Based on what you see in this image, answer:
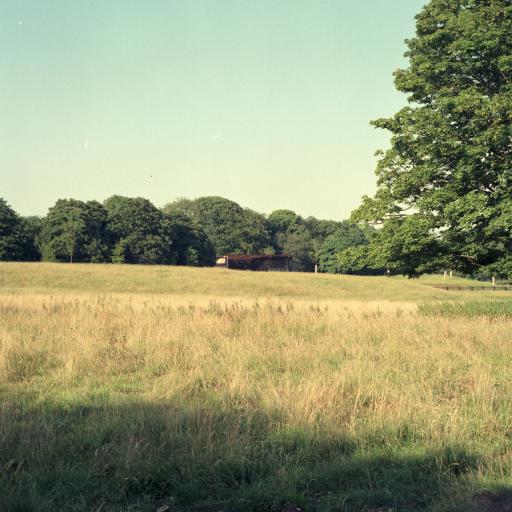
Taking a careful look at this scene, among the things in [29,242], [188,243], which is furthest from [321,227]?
[29,242]

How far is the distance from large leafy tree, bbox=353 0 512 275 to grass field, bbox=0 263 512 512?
9385 millimetres

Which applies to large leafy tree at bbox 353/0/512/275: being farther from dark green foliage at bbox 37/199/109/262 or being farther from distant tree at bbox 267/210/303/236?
distant tree at bbox 267/210/303/236

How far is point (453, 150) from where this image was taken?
21.3 meters

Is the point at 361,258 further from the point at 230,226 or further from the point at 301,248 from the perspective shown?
the point at 230,226

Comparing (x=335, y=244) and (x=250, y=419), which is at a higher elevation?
(x=335, y=244)

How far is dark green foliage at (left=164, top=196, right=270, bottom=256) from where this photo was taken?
124 meters

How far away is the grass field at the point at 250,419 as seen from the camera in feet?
15.6

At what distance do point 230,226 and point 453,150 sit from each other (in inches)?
4188

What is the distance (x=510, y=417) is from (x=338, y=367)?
10.6 ft

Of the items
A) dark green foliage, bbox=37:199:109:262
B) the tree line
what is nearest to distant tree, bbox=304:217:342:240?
the tree line

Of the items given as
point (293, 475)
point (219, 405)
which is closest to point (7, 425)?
point (219, 405)

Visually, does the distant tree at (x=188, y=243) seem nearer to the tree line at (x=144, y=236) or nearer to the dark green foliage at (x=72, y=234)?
the tree line at (x=144, y=236)

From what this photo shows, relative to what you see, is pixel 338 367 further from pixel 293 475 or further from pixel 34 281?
pixel 34 281

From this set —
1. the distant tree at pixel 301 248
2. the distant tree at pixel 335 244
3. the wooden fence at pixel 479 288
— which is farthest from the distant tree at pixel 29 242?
the wooden fence at pixel 479 288
